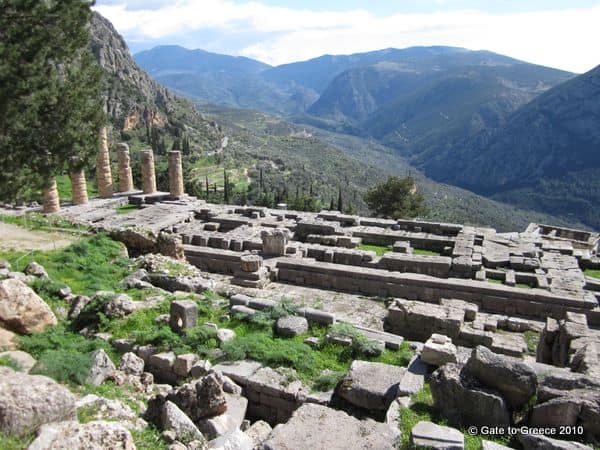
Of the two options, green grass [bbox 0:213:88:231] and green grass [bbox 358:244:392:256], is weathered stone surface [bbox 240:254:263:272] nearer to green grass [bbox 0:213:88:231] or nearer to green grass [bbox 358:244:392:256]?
green grass [bbox 358:244:392:256]

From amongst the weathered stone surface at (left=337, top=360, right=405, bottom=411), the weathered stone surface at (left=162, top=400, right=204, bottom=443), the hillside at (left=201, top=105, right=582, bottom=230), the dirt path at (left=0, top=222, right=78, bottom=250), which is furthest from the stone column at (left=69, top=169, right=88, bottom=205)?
the hillside at (left=201, top=105, right=582, bottom=230)

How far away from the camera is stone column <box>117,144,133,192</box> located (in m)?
29.6

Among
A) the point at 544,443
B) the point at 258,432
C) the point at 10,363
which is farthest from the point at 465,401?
the point at 10,363

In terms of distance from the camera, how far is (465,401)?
6.80 m

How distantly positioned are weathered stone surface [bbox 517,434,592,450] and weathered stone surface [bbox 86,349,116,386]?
258 inches

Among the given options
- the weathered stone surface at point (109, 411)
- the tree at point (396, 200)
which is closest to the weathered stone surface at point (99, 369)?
the weathered stone surface at point (109, 411)

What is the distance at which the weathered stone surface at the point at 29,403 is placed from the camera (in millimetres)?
5559

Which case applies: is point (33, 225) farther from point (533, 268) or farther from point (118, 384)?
point (533, 268)

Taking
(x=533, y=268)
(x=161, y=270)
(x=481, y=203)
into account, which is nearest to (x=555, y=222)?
(x=481, y=203)

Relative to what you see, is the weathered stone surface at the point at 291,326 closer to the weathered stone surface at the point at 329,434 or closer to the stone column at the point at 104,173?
the weathered stone surface at the point at 329,434

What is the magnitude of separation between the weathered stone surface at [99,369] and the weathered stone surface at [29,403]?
1941 mm

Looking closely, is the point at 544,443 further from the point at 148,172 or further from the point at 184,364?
the point at 148,172

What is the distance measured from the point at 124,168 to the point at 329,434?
26.9 metres

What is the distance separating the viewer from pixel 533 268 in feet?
61.2
